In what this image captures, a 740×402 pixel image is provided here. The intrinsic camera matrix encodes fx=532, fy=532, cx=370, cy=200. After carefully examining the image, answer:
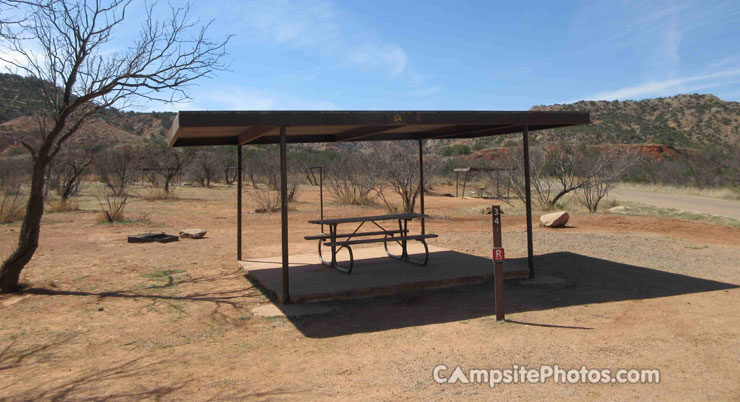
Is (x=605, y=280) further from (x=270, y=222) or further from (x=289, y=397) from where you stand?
(x=270, y=222)

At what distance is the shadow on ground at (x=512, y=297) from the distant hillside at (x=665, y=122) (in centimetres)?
4501

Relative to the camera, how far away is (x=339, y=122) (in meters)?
6.22

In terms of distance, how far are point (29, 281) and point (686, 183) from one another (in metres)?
36.5

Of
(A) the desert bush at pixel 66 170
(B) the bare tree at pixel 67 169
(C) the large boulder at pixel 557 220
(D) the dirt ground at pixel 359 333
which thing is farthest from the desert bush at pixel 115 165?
(C) the large boulder at pixel 557 220

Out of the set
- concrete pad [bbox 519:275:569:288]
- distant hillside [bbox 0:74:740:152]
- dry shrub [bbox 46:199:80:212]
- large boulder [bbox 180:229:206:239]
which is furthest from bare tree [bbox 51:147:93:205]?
distant hillside [bbox 0:74:740:152]

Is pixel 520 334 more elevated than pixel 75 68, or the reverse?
pixel 75 68

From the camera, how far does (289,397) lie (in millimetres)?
3658

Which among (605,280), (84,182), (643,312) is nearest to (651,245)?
(605,280)

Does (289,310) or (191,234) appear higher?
(191,234)

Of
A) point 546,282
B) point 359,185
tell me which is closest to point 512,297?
point 546,282

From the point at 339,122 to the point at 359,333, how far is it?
2.44 meters

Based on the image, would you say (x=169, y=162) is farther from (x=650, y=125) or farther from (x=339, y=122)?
(x=650, y=125)

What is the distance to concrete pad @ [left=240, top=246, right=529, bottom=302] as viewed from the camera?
6.71 meters

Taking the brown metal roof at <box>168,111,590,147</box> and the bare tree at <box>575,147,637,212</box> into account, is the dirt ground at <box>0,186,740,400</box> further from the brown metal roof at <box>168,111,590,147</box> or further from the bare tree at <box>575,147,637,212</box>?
the bare tree at <box>575,147,637,212</box>
